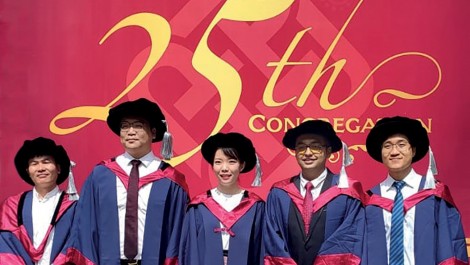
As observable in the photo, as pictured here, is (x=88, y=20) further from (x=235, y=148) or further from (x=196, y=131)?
(x=235, y=148)

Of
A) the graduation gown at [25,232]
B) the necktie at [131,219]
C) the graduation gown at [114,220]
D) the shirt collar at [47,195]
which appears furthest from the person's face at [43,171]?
the necktie at [131,219]

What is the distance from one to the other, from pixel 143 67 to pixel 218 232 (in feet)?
5.51

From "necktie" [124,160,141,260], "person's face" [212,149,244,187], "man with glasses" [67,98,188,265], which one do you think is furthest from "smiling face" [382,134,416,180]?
"necktie" [124,160,141,260]

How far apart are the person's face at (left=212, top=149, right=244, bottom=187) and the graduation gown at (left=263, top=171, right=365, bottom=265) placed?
1.16ft

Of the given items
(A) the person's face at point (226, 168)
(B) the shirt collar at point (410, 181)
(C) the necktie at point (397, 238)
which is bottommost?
(C) the necktie at point (397, 238)

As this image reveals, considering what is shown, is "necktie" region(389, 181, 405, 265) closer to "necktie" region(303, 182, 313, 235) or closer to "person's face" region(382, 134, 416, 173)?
"person's face" region(382, 134, 416, 173)

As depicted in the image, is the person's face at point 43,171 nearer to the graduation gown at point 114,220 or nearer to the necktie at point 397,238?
the graduation gown at point 114,220

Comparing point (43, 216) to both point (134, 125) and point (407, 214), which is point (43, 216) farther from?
point (407, 214)

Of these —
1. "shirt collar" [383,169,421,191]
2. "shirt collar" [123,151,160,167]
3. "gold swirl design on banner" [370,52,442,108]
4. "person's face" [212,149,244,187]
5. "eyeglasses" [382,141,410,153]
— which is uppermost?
"gold swirl design on banner" [370,52,442,108]

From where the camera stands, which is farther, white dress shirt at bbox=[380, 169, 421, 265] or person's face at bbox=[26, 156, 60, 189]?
person's face at bbox=[26, 156, 60, 189]

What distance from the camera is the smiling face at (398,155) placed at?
4.95 meters

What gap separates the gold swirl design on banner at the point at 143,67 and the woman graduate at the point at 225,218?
1.13 meters

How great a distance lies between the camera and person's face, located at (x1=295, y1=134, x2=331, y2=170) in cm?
504

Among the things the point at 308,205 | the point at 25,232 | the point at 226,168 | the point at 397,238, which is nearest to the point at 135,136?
the point at 226,168
